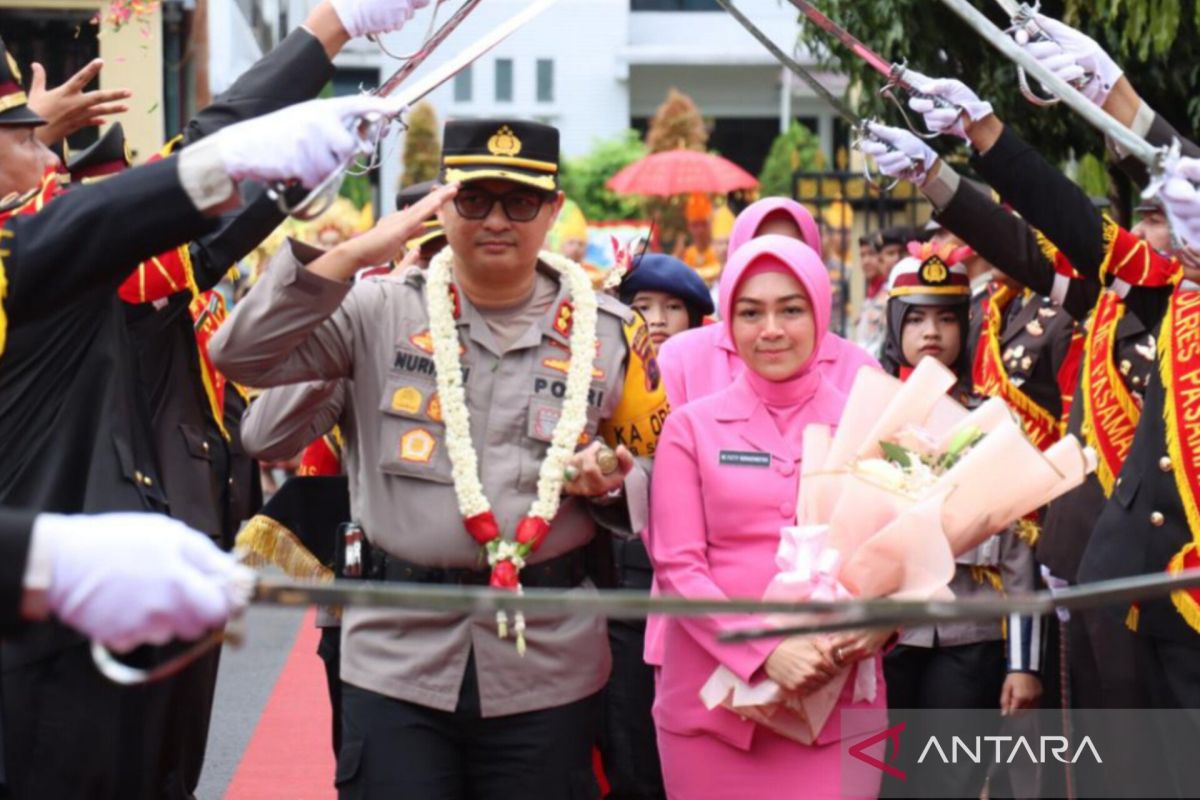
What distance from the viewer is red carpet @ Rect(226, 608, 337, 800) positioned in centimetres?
780

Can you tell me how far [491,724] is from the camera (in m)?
4.64

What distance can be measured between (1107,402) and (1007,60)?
2.97 meters

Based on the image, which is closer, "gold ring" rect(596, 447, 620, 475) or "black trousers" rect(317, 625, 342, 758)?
"gold ring" rect(596, 447, 620, 475)

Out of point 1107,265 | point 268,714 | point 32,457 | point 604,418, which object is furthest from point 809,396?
point 268,714

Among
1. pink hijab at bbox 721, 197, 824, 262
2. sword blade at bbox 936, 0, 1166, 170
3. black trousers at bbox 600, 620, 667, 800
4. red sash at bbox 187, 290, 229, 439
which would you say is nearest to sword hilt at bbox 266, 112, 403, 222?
sword blade at bbox 936, 0, 1166, 170

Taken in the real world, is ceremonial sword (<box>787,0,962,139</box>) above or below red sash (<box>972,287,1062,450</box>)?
above

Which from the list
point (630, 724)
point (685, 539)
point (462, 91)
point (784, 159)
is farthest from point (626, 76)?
point (685, 539)

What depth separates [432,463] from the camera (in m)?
4.66

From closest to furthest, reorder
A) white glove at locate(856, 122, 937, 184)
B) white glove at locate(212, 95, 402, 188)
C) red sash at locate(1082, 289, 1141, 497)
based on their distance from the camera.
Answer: white glove at locate(212, 95, 402, 188) → white glove at locate(856, 122, 937, 184) → red sash at locate(1082, 289, 1141, 497)

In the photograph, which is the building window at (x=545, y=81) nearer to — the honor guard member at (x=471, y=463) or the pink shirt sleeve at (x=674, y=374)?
the pink shirt sleeve at (x=674, y=374)

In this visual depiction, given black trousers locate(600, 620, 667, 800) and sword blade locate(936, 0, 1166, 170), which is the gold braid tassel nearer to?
black trousers locate(600, 620, 667, 800)

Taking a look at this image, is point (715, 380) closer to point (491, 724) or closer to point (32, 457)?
point (491, 724)

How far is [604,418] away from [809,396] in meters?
→ 0.53

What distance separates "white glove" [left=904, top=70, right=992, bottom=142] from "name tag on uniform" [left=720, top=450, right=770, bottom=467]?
3.02 feet
